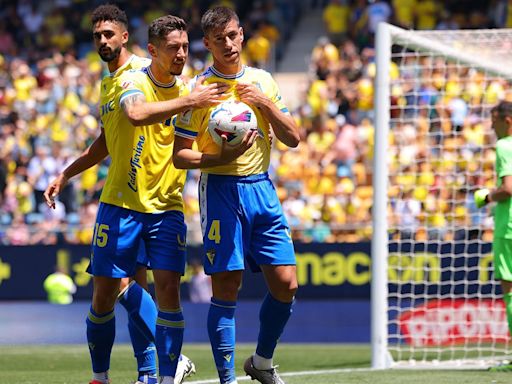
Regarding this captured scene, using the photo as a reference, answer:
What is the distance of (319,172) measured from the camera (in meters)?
19.0

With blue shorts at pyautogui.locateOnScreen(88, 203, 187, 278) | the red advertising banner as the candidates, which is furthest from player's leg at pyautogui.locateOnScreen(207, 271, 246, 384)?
the red advertising banner

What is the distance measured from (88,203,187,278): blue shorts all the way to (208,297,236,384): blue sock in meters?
0.40

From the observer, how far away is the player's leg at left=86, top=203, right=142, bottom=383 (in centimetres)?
723

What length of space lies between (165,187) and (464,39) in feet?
16.6

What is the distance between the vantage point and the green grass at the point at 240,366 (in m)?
8.85

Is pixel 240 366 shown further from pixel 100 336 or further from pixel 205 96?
pixel 205 96

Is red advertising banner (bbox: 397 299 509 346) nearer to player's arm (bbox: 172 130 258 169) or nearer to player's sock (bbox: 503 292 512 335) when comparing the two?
player's sock (bbox: 503 292 512 335)

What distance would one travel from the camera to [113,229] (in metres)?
7.25

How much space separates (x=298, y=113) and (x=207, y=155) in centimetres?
1466

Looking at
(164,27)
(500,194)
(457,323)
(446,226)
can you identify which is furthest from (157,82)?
(446,226)

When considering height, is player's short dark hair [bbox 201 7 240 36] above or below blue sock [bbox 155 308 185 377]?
above

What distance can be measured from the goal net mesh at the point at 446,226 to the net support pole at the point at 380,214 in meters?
1.58

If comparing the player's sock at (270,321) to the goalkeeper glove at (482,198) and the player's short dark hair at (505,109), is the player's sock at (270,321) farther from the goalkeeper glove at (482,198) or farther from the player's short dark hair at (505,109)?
the player's short dark hair at (505,109)

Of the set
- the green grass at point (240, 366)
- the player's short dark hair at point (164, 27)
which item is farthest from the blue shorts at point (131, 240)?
the green grass at point (240, 366)
